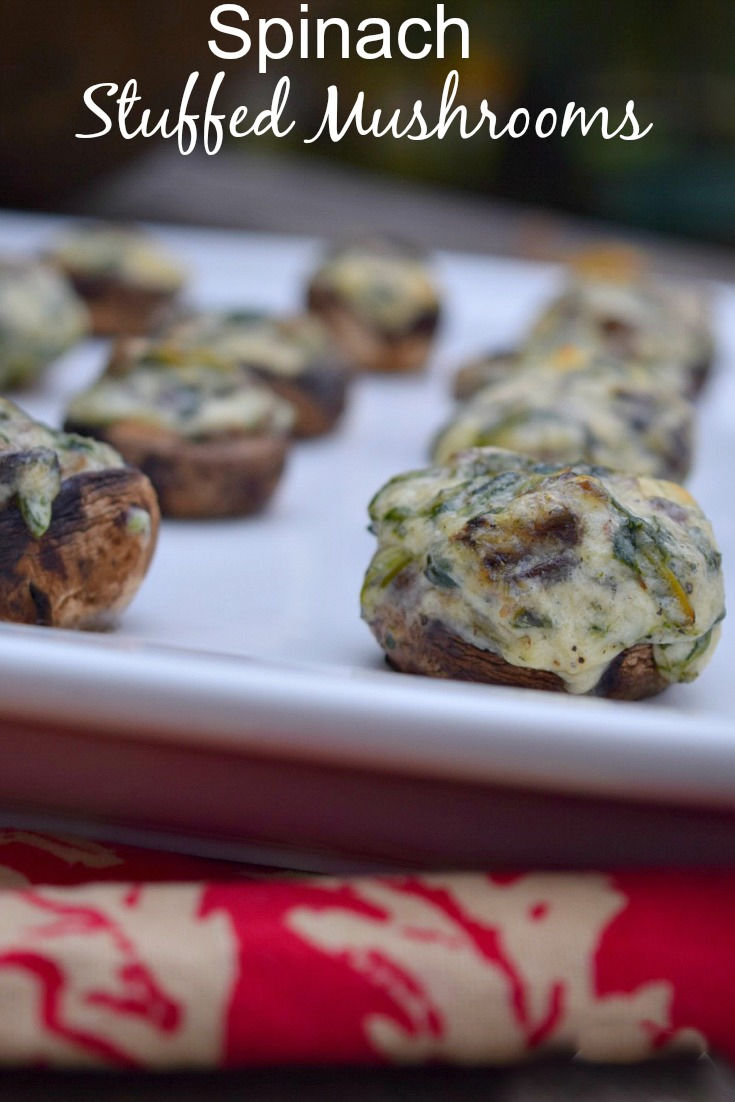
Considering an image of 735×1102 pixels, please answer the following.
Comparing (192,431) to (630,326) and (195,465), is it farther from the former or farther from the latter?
(630,326)

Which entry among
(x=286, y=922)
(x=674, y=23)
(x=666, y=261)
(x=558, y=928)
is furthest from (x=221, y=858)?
(x=674, y=23)

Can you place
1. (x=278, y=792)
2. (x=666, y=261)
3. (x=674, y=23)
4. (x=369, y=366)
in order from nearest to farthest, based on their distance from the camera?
(x=278, y=792) < (x=369, y=366) < (x=666, y=261) < (x=674, y=23)

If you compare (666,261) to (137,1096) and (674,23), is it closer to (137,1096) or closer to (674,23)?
(674,23)

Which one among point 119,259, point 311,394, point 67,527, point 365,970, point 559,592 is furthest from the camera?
point 119,259

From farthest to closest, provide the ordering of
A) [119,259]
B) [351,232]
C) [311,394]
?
1. [351,232]
2. [119,259]
3. [311,394]

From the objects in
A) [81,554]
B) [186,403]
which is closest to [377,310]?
[186,403]
